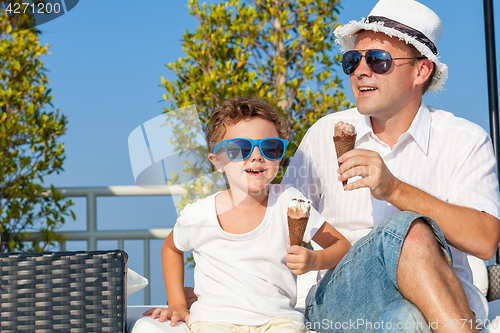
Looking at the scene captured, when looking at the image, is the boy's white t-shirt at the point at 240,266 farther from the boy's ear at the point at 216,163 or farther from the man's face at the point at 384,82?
the man's face at the point at 384,82

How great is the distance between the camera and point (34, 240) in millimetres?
4145

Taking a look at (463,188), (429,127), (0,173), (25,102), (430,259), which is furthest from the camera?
(25,102)

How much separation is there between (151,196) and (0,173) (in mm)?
3119

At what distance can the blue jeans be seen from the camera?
1262 millimetres

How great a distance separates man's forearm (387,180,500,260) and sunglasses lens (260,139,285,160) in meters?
0.40

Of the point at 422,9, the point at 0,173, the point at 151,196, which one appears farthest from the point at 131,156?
the point at 0,173

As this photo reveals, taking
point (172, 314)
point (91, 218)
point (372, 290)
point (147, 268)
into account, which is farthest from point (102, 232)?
point (372, 290)

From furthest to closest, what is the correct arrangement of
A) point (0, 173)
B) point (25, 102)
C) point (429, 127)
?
1. point (25, 102)
2. point (0, 173)
3. point (429, 127)

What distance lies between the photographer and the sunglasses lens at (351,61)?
1.90 metres

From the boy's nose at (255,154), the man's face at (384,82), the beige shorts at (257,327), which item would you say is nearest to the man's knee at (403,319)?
the beige shorts at (257,327)

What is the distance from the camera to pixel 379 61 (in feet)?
6.14

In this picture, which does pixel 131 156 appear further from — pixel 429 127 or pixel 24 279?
pixel 429 127

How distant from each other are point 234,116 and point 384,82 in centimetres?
71

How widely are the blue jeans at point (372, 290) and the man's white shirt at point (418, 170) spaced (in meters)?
0.32
